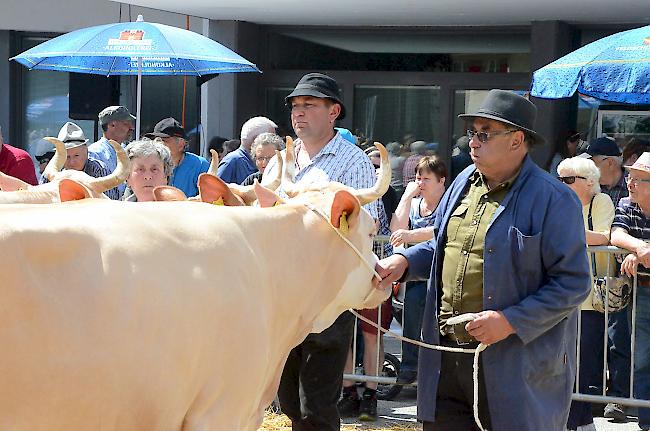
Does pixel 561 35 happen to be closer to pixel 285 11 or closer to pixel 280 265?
pixel 285 11

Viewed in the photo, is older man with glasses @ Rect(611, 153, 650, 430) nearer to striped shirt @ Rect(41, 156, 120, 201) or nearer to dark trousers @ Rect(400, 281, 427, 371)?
dark trousers @ Rect(400, 281, 427, 371)

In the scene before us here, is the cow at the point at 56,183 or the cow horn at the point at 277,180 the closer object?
the cow horn at the point at 277,180

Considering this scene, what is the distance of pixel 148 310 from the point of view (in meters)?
3.57

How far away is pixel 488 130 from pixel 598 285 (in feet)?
10.6

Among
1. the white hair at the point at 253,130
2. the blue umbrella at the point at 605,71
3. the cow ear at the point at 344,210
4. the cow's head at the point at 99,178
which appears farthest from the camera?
the white hair at the point at 253,130

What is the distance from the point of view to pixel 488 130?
15.7 feet

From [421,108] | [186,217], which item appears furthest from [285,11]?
[186,217]

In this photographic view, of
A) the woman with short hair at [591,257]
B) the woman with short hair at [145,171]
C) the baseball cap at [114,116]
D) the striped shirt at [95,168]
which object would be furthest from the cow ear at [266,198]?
the baseball cap at [114,116]

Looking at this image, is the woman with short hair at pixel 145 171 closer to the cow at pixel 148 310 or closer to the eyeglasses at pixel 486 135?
the cow at pixel 148 310

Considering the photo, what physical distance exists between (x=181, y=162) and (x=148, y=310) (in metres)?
5.85

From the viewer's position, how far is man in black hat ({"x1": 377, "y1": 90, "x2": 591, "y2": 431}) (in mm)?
4609

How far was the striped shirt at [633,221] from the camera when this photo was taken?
24.4 ft

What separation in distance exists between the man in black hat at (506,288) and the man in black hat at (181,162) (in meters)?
4.34

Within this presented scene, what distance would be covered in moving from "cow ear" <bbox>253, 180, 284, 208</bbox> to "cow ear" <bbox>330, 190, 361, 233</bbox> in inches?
11.9
